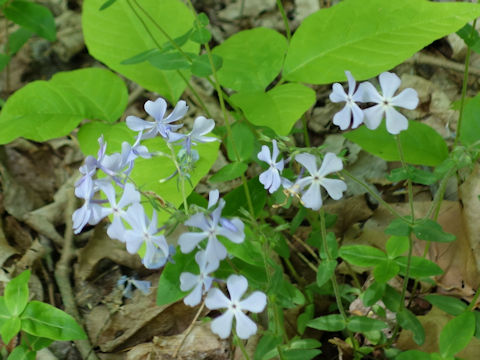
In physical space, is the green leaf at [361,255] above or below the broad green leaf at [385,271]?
above

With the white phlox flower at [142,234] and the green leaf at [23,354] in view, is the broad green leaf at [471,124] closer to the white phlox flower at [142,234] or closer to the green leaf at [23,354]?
the white phlox flower at [142,234]

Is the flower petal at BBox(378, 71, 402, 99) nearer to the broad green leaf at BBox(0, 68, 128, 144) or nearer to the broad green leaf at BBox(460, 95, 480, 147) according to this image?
the broad green leaf at BBox(460, 95, 480, 147)

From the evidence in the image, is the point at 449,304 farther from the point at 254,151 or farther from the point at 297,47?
the point at 297,47

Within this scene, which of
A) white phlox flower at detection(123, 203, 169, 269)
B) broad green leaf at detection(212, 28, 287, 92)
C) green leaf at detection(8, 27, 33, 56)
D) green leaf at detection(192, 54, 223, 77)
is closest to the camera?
white phlox flower at detection(123, 203, 169, 269)

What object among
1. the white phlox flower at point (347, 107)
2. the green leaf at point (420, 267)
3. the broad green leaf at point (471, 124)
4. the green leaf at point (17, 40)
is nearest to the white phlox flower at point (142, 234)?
the white phlox flower at point (347, 107)

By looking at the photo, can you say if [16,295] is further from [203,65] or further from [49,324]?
[203,65]

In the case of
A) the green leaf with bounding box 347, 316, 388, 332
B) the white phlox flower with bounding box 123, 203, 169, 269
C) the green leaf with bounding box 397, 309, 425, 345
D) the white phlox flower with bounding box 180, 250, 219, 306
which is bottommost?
the green leaf with bounding box 397, 309, 425, 345

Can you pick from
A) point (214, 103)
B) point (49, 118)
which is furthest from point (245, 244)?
point (214, 103)

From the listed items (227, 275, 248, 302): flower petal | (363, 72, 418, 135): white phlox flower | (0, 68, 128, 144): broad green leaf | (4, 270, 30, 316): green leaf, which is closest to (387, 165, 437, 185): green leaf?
(363, 72, 418, 135): white phlox flower
